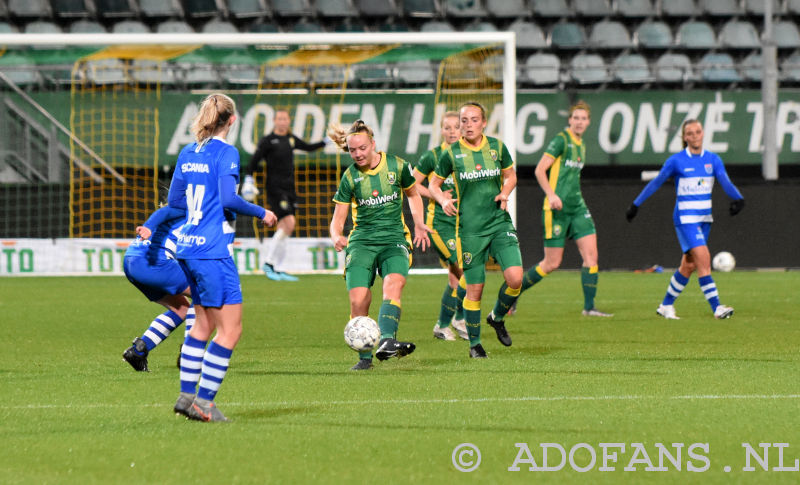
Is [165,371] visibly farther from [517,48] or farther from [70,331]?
[517,48]

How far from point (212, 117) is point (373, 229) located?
7.92ft

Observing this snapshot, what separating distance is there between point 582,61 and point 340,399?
17.4m

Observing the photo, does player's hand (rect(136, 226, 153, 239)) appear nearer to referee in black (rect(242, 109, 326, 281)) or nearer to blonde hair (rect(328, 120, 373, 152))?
blonde hair (rect(328, 120, 373, 152))

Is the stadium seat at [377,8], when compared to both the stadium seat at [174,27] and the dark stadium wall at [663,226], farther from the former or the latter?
the dark stadium wall at [663,226]

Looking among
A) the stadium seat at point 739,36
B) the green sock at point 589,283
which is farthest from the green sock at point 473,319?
the stadium seat at point 739,36

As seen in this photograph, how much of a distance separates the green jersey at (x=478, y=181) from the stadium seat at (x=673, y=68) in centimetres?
1293

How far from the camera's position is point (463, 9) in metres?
23.4

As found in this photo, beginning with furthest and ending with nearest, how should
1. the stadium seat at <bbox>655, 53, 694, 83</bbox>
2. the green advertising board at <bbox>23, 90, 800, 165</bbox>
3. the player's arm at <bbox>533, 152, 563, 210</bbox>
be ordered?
the stadium seat at <bbox>655, 53, 694, 83</bbox> < the green advertising board at <bbox>23, 90, 800, 165</bbox> < the player's arm at <bbox>533, 152, 563, 210</bbox>

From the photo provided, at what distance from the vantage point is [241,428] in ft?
18.4

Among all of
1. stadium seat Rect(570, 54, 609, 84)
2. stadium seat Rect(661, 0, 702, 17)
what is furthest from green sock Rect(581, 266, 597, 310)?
stadium seat Rect(661, 0, 702, 17)

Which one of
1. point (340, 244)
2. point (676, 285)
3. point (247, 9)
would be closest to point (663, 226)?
point (676, 285)

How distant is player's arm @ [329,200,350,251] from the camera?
7.73 m

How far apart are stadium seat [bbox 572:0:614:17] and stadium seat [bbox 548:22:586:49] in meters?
0.47

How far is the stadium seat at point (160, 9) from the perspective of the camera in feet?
75.6
